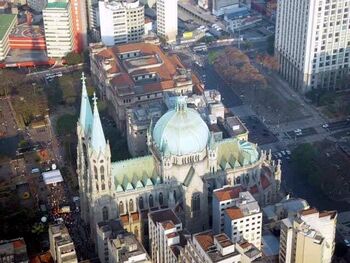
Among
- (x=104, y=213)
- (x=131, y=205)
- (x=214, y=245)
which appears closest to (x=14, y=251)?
(x=104, y=213)

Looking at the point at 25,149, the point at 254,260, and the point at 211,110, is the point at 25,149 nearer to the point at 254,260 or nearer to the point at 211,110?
the point at 211,110

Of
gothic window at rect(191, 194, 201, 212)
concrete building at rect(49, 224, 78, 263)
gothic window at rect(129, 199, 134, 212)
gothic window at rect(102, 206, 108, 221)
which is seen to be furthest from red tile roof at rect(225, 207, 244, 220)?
concrete building at rect(49, 224, 78, 263)

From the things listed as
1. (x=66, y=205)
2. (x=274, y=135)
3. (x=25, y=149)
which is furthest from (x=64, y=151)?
(x=274, y=135)

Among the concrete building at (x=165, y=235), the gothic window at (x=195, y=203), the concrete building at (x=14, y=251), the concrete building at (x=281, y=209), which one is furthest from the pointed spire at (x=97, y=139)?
the concrete building at (x=281, y=209)

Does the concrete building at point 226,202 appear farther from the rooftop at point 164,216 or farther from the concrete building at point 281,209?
the rooftop at point 164,216

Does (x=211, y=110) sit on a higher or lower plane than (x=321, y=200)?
higher
